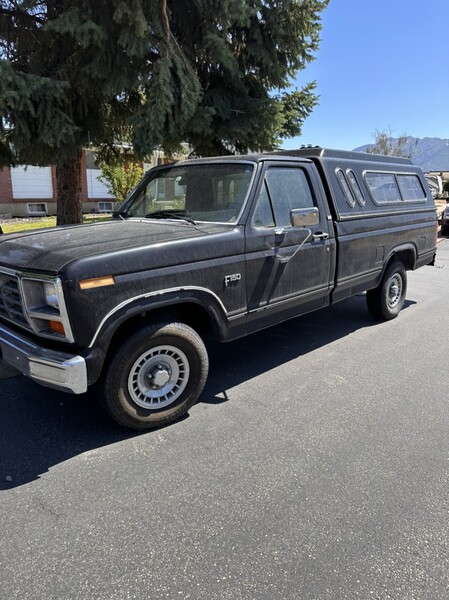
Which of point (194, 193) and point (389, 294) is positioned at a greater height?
point (194, 193)

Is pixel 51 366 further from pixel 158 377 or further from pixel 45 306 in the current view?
pixel 158 377

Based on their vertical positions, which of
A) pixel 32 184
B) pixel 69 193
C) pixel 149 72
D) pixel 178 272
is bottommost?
pixel 178 272

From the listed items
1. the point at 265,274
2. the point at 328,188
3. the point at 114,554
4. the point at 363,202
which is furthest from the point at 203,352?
the point at 363,202

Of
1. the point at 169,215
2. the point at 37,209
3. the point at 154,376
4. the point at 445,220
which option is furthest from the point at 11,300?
the point at 37,209

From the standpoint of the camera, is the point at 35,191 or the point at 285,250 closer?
the point at 285,250

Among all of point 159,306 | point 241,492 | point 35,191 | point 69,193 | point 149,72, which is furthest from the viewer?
point 35,191

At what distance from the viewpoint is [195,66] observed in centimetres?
839

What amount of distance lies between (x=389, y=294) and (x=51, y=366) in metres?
4.89

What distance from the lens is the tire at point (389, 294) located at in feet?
20.0

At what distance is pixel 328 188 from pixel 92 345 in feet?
10.3

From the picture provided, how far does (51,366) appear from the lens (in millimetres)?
2889

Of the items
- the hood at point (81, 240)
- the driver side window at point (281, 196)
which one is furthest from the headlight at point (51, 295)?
the driver side window at point (281, 196)

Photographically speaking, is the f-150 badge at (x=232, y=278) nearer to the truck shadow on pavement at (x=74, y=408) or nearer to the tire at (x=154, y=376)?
the tire at (x=154, y=376)

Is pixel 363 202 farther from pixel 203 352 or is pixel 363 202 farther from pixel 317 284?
pixel 203 352
